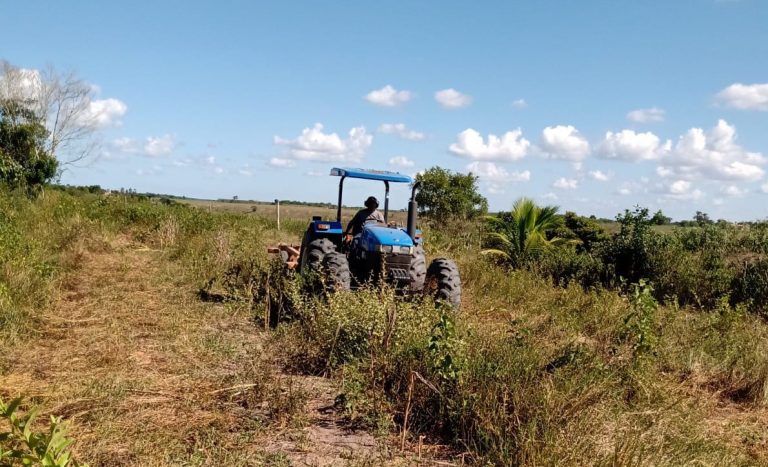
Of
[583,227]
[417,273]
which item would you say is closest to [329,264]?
[417,273]

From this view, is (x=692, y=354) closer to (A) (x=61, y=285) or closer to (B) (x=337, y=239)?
(B) (x=337, y=239)

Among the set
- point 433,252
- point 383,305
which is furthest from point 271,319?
point 433,252

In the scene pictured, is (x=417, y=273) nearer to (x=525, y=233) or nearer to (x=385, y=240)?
(x=385, y=240)

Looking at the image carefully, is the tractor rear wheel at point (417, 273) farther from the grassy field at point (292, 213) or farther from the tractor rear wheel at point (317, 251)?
the grassy field at point (292, 213)

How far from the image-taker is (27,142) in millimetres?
28938

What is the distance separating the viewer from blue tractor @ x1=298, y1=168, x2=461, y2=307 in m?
6.34

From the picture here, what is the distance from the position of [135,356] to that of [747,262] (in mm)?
11354

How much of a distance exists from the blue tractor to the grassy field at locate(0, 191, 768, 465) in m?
0.48

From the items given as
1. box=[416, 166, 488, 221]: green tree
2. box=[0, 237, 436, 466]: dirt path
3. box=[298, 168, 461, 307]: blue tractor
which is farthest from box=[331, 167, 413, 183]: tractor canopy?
box=[416, 166, 488, 221]: green tree

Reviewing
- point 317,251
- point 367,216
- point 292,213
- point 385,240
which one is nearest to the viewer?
point 385,240

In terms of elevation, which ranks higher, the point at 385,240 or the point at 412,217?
the point at 412,217

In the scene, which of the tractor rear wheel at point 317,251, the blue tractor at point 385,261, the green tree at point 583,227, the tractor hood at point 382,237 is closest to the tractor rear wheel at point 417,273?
the blue tractor at point 385,261

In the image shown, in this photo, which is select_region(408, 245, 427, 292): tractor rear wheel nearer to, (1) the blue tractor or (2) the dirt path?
(1) the blue tractor

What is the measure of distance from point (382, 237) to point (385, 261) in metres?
0.28
